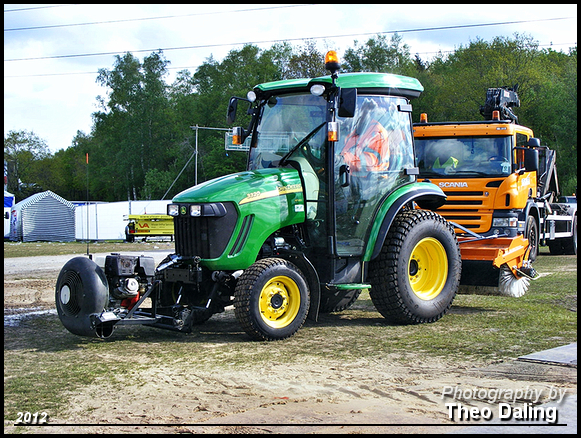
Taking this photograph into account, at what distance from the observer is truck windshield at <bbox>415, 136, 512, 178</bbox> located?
1205 cm

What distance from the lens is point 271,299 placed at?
7.09 m

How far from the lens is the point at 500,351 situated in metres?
6.41

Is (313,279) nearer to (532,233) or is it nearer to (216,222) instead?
(216,222)

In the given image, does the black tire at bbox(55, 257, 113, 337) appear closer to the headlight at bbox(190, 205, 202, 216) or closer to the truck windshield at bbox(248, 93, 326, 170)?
the headlight at bbox(190, 205, 202, 216)

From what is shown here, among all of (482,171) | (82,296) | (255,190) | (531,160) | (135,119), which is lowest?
(82,296)

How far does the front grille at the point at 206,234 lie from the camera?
7.07m

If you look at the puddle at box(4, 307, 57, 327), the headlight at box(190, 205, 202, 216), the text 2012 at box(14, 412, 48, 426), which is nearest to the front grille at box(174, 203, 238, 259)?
the headlight at box(190, 205, 202, 216)

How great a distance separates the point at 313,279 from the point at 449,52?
61.5 metres

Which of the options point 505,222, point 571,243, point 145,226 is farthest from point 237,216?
point 145,226

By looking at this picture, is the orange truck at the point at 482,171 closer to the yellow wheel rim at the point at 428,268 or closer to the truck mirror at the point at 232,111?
the yellow wheel rim at the point at 428,268

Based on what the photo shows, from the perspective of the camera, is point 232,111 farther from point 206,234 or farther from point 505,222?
point 505,222

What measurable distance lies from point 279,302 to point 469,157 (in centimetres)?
637

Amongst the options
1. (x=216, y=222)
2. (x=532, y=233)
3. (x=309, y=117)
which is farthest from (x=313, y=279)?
(x=532, y=233)

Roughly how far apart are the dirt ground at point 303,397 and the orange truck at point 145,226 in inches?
1119
